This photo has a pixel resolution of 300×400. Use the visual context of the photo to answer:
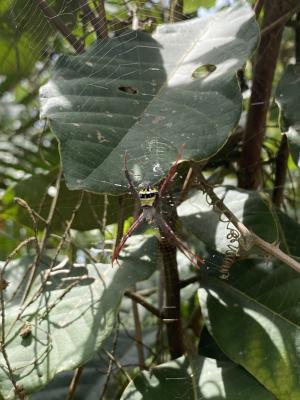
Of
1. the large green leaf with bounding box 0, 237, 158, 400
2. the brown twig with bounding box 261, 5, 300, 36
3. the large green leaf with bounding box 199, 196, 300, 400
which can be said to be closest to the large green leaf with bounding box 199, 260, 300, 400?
the large green leaf with bounding box 199, 196, 300, 400

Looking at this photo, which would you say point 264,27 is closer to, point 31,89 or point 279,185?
point 279,185

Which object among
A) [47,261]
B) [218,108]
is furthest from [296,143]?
[47,261]

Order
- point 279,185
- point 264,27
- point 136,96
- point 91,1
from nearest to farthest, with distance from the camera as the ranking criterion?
point 136,96, point 91,1, point 264,27, point 279,185

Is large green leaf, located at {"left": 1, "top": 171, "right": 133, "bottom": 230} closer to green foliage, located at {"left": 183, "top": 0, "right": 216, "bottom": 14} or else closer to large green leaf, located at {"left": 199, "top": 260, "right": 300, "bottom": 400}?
large green leaf, located at {"left": 199, "top": 260, "right": 300, "bottom": 400}

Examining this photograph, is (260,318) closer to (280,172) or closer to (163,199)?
(163,199)

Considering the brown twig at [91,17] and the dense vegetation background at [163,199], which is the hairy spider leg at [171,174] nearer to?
the dense vegetation background at [163,199]

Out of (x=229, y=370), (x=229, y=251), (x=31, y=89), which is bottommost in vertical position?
(x=229, y=370)

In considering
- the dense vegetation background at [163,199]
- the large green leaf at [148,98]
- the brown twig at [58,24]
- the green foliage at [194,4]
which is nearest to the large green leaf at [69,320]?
the dense vegetation background at [163,199]
